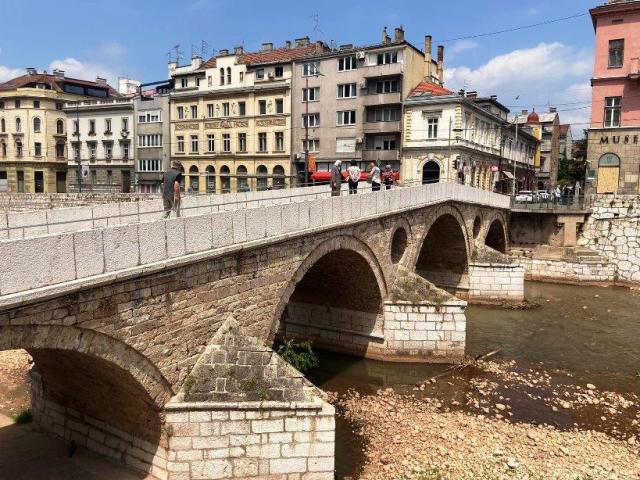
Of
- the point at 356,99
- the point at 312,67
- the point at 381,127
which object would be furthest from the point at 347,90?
the point at 381,127

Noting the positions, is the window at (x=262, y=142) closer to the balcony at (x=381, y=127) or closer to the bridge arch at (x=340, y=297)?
the balcony at (x=381, y=127)

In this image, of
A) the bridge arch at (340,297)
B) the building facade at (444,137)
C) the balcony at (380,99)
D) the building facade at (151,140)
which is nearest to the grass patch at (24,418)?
the bridge arch at (340,297)

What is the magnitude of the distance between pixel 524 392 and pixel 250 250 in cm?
960

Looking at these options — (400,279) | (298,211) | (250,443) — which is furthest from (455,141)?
(250,443)

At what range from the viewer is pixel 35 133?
4991cm

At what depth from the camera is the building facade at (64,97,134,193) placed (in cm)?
4681

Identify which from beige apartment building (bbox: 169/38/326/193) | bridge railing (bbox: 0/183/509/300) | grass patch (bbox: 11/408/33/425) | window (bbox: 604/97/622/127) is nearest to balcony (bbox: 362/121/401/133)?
beige apartment building (bbox: 169/38/326/193)

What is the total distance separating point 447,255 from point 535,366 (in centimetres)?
945

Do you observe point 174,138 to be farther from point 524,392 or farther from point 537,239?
point 524,392

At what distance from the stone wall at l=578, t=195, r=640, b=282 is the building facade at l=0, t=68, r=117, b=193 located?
46.5 m

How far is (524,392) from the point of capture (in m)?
15.0

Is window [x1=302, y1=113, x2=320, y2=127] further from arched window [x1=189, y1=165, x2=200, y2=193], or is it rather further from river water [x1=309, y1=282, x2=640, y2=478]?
river water [x1=309, y1=282, x2=640, y2=478]

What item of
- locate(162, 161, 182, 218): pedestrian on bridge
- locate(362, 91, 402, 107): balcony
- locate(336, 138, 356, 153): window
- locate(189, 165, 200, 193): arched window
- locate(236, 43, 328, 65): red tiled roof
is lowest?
locate(162, 161, 182, 218): pedestrian on bridge

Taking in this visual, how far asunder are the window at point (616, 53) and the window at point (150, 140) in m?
35.0
